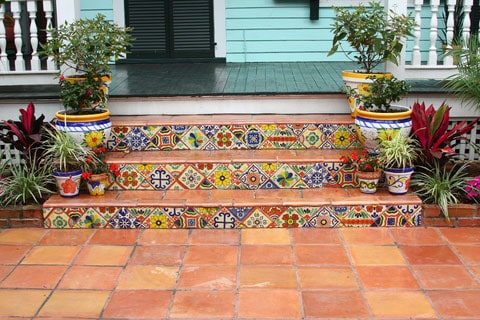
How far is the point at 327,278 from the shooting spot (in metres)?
3.51

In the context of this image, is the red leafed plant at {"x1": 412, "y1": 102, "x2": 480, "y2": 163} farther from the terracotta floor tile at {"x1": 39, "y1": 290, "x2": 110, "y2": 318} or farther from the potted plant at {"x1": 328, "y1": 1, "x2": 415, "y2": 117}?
the terracotta floor tile at {"x1": 39, "y1": 290, "x2": 110, "y2": 318}

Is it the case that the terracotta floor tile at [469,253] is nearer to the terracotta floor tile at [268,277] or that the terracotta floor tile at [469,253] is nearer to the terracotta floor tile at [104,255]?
the terracotta floor tile at [268,277]

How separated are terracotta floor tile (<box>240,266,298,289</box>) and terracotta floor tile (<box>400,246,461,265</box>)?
0.78 m

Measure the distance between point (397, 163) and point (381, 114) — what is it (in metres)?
0.39

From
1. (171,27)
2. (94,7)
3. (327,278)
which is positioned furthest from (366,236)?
(94,7)

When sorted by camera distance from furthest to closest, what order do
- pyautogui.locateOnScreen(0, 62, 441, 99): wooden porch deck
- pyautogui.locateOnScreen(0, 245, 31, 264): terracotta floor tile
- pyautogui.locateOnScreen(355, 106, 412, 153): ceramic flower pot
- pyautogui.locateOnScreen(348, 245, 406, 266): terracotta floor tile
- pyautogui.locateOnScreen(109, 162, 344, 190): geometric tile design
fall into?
1. pyautogui.locateOnScreen(0, 62, 441, 99): wooden porch deck
2. pyautogui.locateOnScreen(109, 162, 344, 190): geometric tile design
3. pyautogui.locateOnScreen(355, 106, 412, 153): ceramic flower pot
4. pyautogui.locateOnScreen(0, 245, 31, 264): terracotta floor tile
5. pyautogui.locateOnScreen(348, 245, 406, 266): terracotta floor tile

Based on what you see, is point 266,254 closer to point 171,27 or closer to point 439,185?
point 439,185

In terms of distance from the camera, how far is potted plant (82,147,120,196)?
4.39 meters

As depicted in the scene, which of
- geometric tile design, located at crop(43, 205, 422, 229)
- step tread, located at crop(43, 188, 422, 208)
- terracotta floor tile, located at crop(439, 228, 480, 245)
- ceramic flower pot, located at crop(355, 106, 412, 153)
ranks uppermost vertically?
ceramic flower pot, located at crop(355, 106, 412, 153)

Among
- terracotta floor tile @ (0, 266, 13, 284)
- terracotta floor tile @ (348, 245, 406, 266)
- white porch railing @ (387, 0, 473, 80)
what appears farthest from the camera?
white porch railing @ (387, 0, 473, 80)

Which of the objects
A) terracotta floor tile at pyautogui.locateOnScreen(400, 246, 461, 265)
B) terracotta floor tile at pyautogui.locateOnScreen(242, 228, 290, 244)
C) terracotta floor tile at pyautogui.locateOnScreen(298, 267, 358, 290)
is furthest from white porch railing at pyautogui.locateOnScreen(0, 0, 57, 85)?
terracotta floor tile at pyautogui.locateOnScreen(400, 246, 461, 265)

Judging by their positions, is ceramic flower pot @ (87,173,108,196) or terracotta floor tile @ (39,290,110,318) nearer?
terracotta floor tile @ (39,290,110,318)

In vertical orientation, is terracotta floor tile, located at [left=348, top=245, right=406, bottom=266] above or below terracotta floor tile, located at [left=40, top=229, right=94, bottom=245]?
below

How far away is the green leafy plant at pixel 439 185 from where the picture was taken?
4259 millimetres
